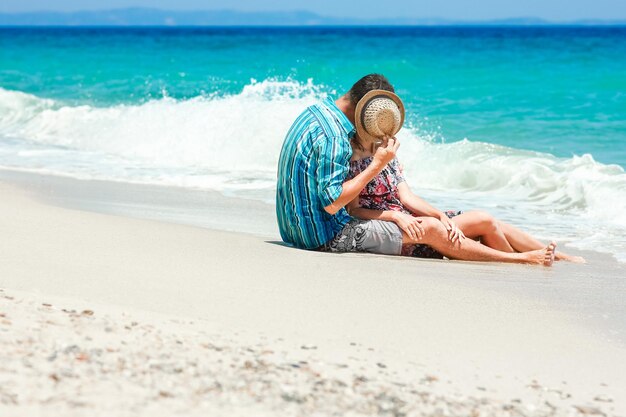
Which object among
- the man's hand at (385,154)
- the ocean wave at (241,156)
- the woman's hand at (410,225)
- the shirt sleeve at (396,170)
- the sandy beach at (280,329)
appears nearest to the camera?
the sandy beach at (280,329)

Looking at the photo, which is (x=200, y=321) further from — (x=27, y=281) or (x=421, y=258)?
(x=421, y=258)

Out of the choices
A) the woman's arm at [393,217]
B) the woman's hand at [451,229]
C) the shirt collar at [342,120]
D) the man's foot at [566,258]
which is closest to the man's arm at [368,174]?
the shirt collar at [342,120]

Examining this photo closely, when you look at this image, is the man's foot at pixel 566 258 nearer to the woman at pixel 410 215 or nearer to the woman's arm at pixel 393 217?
the woman at pixel 410 215

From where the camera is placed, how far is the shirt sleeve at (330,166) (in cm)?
526

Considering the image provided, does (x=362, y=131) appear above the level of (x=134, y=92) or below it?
below

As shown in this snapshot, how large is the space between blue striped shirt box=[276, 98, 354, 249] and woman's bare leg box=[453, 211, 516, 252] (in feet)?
2.41

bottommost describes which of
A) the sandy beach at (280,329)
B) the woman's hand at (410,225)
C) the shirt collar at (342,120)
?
the sandy beach at (280,329)

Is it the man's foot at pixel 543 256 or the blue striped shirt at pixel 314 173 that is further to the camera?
the man's foot at pixel 543 256

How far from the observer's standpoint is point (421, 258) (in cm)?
564

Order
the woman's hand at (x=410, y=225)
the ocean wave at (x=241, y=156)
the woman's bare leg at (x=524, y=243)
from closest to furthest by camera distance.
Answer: the woman's hand at (x=410, y=225) → the woman's bare leg at (x=524, y=243) → the ocean wave at (x=241, y=156)

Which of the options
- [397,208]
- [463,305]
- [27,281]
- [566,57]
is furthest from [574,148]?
[566,57]

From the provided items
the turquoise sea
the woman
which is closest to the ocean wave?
the turquoise sea

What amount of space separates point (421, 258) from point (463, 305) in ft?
4.01

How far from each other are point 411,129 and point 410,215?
7.20m
